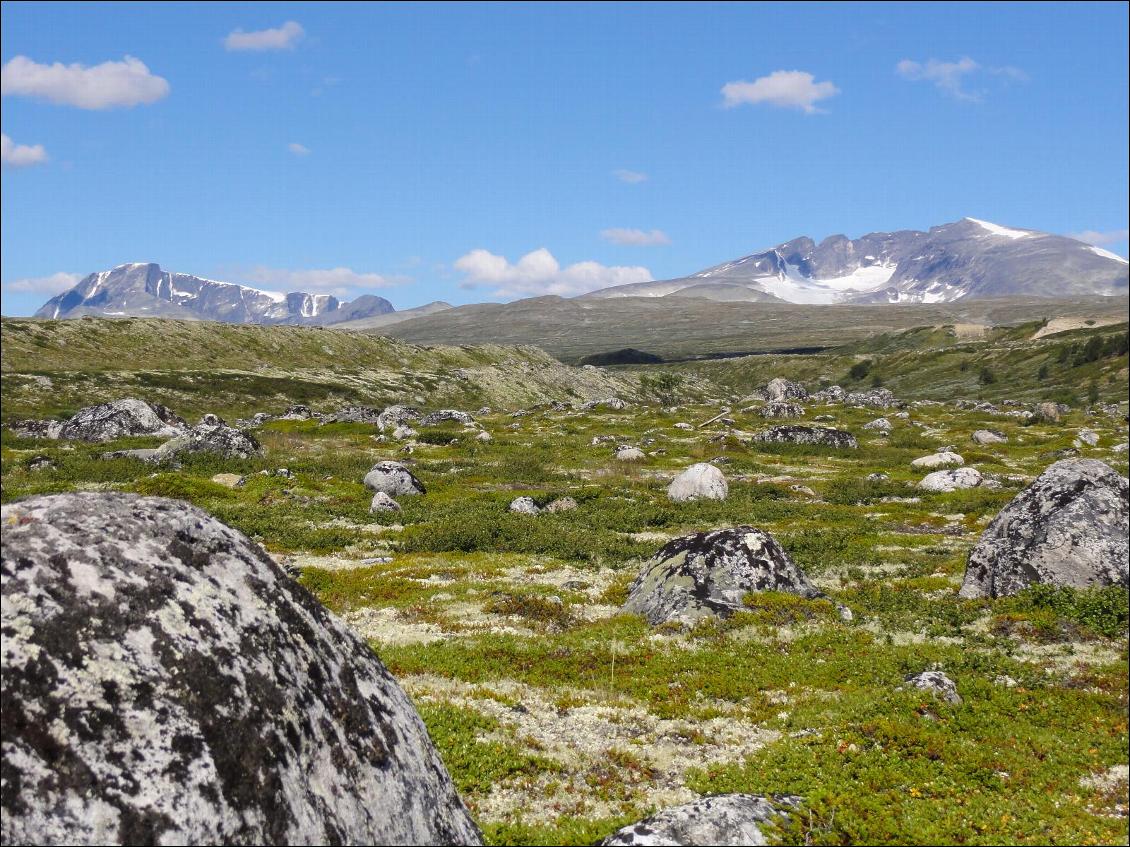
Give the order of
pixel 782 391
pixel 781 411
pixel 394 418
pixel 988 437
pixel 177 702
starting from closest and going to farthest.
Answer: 1. pixel 177 702
2. pixel 988 437
3. pixel 394 418
4. pixel 781 411
5. pixel 782 391

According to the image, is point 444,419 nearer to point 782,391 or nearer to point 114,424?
point 114,424

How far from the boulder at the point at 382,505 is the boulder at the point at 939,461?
44626mm

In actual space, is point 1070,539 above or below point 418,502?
above

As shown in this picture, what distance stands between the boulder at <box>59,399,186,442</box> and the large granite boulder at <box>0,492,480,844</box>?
6695cm

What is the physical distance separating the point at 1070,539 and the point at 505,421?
282 ft

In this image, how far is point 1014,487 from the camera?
51.2 m

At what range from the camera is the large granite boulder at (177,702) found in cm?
570

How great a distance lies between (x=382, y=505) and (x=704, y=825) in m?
35.6

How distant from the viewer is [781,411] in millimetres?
113375

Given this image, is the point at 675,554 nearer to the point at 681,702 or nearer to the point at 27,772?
the point at 681,702

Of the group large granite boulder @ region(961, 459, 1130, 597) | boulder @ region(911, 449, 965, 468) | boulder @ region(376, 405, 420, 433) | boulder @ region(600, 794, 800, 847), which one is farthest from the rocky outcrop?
boulder @ region(600, 794, 800, 847)

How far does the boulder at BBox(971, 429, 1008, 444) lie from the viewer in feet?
264

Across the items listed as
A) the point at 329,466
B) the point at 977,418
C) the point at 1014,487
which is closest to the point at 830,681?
the point at 1014,487

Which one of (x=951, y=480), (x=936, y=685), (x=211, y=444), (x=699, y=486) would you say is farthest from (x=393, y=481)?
(x=951, y=480)
